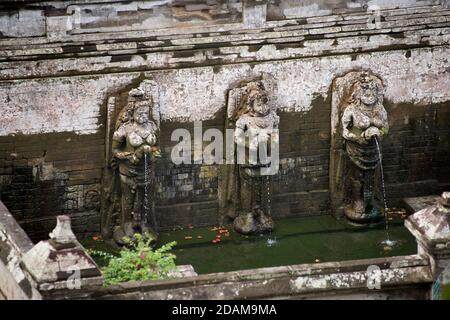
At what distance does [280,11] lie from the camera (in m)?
19.5

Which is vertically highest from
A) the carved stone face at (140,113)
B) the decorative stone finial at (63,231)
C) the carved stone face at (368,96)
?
the carved stone face at (368,96)

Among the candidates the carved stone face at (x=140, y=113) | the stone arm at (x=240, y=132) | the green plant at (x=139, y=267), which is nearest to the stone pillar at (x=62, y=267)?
the green plant at (x=139, y=267)

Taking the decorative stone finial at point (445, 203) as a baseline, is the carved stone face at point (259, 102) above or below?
above

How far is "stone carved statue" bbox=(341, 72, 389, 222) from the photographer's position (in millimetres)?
19438

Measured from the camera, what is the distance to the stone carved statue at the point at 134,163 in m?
18.6

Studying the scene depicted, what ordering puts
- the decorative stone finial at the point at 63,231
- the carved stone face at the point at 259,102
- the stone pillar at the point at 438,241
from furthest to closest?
the carved stone face at the point at 259,102 → the stone pillar at the point at 438,241 → the decorative stone finial at the point at 63,231

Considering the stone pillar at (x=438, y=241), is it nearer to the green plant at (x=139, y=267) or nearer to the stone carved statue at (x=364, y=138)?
the green plant at (x=139, y=267)

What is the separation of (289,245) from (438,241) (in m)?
3.79

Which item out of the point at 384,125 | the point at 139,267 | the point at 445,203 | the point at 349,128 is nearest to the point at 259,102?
the point at 349,128

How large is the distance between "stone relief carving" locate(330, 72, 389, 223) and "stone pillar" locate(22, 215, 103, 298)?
569 centimetres

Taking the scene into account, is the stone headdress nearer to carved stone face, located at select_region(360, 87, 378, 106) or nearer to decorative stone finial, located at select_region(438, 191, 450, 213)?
carved stone face, located at select_region(360, 87, 378, 106)

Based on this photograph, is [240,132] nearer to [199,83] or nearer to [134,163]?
[199,83]

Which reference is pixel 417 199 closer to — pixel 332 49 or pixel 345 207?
→ pixel 345 207

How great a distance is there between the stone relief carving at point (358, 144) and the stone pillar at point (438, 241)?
3.53 meters
